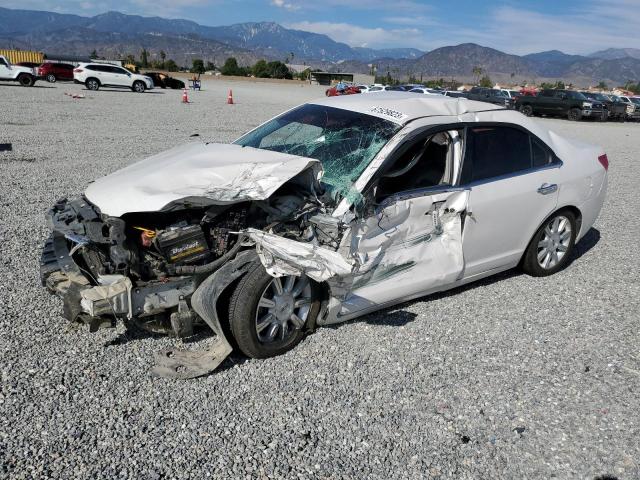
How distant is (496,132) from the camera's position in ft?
15.0

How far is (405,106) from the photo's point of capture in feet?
14.3

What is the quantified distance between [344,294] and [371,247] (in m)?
0.38

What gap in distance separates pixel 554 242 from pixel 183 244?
146 inches

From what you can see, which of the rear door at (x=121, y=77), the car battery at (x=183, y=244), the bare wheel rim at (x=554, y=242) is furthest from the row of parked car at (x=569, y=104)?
the car battery at (x=183, y=244)

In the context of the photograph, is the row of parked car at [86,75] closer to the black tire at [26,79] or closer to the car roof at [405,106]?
the black tire at [26,79]

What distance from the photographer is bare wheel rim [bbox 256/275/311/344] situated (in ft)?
11.6

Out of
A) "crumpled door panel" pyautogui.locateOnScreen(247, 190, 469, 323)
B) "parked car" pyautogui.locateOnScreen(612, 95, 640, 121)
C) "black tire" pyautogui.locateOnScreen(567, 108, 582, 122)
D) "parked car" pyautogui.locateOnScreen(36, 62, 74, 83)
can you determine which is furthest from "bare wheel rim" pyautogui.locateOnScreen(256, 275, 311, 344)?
"parked car" pyautogui.locateOnScreen(36, 62, 74, 83)

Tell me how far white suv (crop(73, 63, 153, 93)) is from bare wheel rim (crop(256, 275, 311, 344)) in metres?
30.4

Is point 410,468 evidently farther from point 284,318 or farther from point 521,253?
point 521,253

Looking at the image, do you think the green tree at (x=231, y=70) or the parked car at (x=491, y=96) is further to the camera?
the green tree at (x=231, y=70)

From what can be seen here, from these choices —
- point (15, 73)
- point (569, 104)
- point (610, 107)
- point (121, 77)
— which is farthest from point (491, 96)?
point (15, 73)

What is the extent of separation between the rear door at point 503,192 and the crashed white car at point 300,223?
0.5 inches

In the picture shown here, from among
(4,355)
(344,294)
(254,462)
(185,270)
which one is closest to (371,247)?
(344,294)

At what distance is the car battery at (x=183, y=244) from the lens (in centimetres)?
329
